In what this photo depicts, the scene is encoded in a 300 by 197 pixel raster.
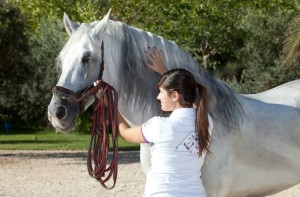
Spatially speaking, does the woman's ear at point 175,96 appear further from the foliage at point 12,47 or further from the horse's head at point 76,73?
the foliage at point 12,47

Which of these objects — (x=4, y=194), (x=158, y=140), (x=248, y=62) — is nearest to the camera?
(x=158, y=140)

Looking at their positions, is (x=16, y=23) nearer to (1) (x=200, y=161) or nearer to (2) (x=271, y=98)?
(2) (x=271, y=98)

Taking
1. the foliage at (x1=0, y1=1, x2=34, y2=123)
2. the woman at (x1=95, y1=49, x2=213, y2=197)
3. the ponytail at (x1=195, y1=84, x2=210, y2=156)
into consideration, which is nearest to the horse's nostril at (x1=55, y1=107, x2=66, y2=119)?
the woman at (x1=95, y1=49, x2=213, y2=197)

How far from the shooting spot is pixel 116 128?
12.1 feet

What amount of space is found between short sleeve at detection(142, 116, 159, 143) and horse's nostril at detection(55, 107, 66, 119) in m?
0.56

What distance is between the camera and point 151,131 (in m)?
3.26

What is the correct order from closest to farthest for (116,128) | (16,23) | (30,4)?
(116,128) < (16,23) < (30,4)

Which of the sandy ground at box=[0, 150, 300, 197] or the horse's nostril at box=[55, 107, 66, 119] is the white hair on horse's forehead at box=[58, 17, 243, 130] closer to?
the horse's nostril at box=[55, 107, 66, 119]

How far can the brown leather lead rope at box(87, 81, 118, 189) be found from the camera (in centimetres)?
368

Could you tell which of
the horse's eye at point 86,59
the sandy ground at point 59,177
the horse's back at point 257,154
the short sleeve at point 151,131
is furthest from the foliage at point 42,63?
the short sleeve at point 151,131

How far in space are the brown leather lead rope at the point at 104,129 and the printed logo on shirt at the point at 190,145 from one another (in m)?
0.58

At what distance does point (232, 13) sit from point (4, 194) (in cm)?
1261

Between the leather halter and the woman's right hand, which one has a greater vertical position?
the woman's right hand

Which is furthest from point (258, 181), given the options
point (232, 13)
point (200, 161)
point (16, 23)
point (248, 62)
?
point (248, 62)
